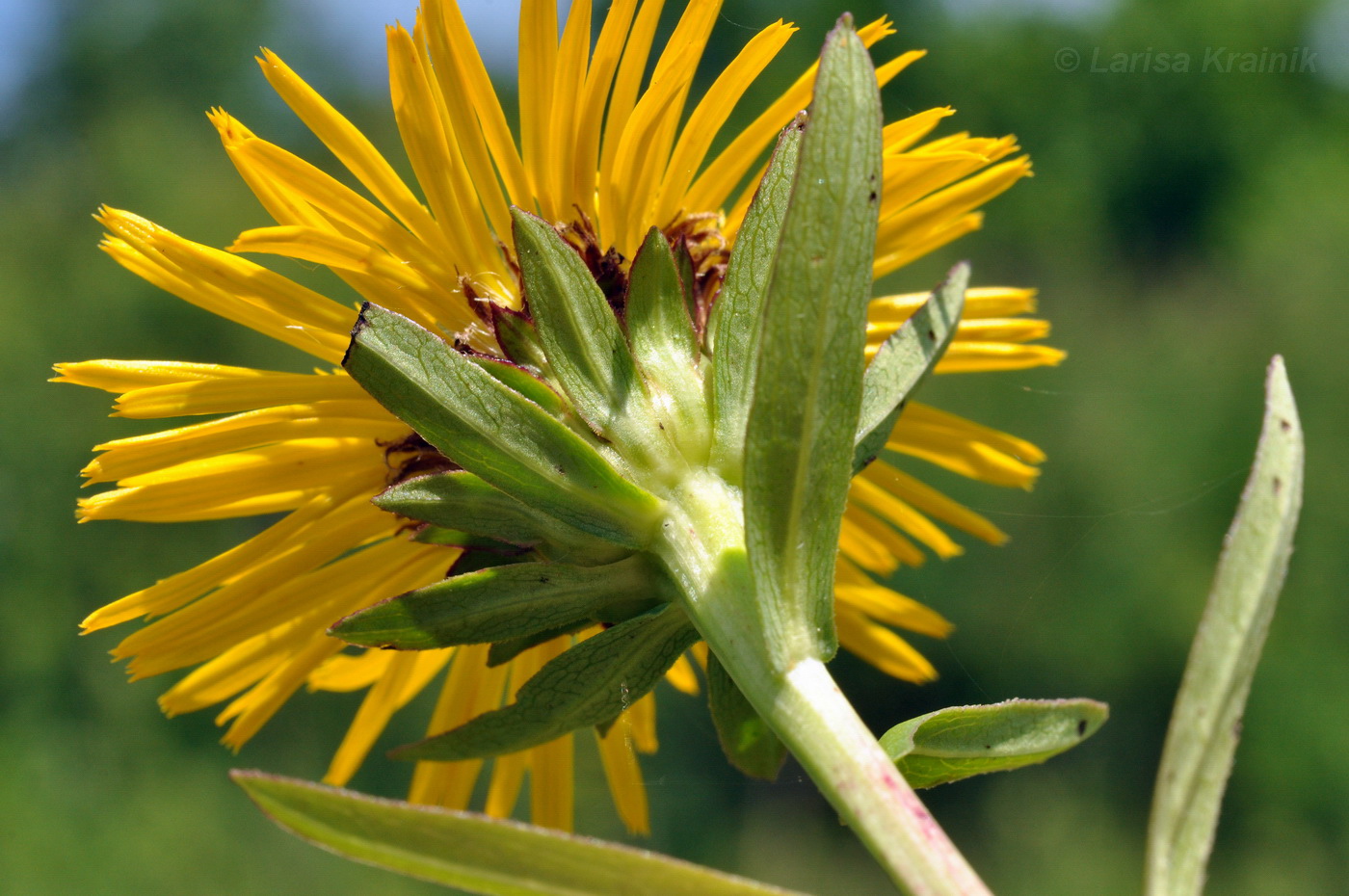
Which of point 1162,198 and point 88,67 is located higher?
point 88,67

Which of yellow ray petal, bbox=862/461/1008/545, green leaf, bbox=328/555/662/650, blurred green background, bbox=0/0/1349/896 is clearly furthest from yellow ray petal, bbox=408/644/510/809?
blurred green background, bbox=0/0/1349/896

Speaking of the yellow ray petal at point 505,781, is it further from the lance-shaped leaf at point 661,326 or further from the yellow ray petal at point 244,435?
the lance-shaped leaf at point 661,326

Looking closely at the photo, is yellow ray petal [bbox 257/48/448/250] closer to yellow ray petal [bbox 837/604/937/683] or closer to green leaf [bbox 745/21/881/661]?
green leaf [bbox 745/21/881/661]

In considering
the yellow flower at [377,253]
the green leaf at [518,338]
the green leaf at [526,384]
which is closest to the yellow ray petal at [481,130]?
the yellow flower at [377,253]

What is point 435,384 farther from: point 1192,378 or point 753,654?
point 1192,378

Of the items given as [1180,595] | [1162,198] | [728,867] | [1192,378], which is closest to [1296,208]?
[1162,198]

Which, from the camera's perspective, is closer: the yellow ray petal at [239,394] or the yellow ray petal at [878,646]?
the yellow ray petal at [239,394]
